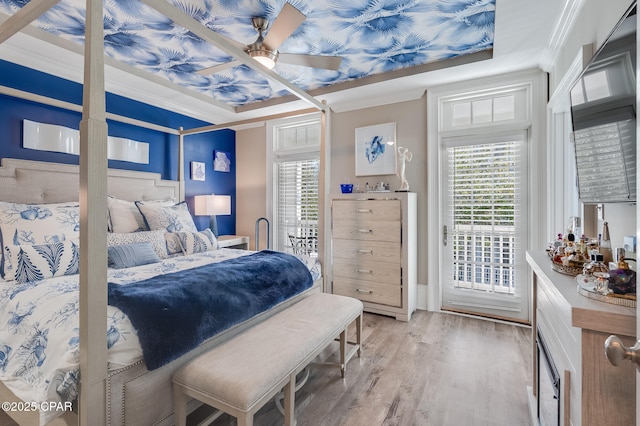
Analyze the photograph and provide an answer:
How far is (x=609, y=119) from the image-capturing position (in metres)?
1.22

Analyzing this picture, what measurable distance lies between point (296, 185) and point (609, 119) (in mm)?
3513

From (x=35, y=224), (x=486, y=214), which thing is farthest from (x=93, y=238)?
(x=486, y=214)

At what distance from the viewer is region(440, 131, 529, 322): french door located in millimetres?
3043

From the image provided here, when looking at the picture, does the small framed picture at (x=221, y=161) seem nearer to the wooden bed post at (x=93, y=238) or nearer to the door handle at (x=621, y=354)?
the wooden bed post at (x=93, y=238)

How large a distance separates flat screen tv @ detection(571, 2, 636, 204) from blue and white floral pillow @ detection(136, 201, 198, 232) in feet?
10.5

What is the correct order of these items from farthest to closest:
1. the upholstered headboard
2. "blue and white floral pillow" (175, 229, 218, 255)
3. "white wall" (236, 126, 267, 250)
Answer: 1. "white wall" (236, 126, 267, 250)
2. "blue and white floral pillow" (175, 229, 218, 255)
3. the upholstered headboard

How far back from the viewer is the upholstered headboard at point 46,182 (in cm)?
250

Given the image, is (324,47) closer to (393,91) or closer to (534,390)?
(393,91)

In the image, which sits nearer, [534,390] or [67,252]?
[534,390]

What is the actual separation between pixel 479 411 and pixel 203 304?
1713 mm

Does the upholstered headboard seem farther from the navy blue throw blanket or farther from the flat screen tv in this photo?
the flat screen tv

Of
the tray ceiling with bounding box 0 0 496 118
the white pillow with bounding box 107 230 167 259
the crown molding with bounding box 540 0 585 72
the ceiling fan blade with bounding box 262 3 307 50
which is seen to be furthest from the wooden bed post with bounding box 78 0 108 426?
the crown molding with bounding box 540 0 585 72

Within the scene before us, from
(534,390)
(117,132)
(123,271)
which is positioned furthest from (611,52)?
(117,132)

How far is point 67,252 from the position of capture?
2.03m
